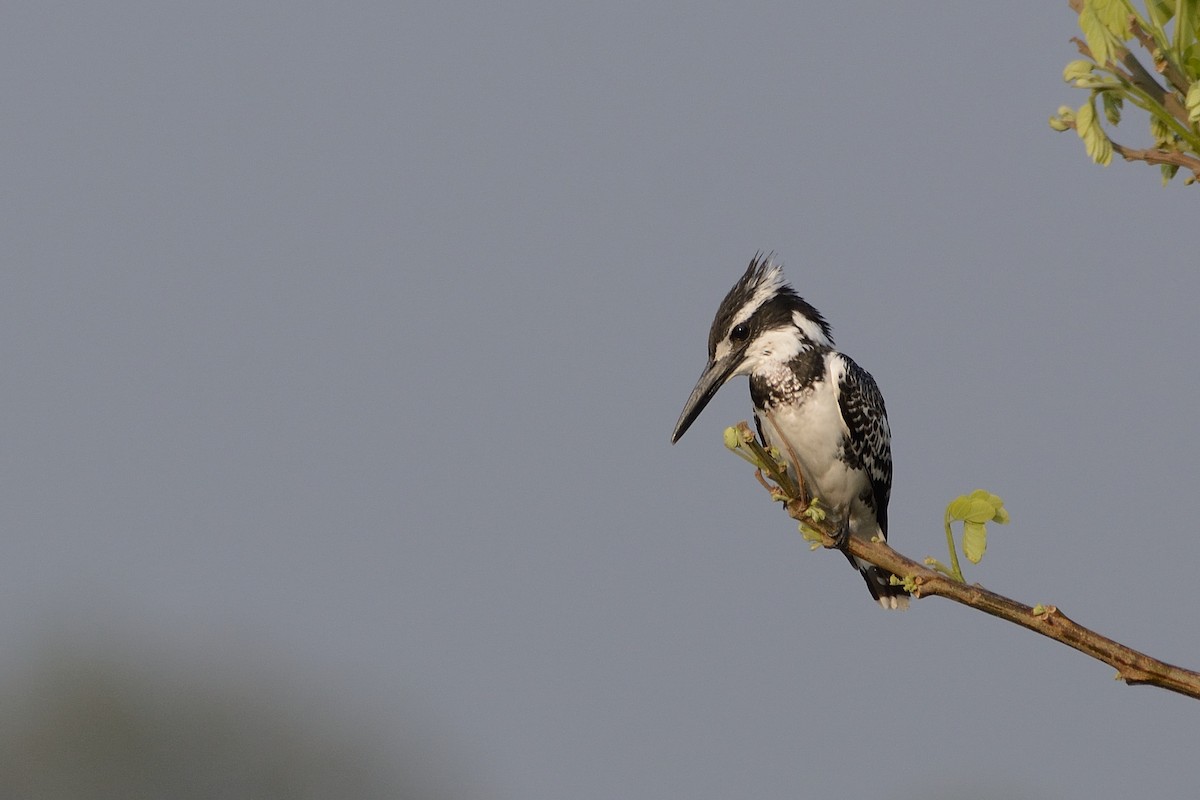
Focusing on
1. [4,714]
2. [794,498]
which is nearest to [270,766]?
[4,714]

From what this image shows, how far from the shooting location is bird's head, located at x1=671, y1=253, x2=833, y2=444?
22.7ft

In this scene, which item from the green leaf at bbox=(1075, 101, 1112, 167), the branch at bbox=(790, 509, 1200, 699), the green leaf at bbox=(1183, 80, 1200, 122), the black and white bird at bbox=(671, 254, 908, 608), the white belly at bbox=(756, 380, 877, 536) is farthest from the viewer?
the white belly at bbox=(756, 380, 877, 536)

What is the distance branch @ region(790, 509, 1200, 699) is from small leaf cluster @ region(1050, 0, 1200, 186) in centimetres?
84

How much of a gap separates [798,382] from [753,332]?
32 centimetres

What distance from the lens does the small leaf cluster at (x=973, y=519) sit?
3.03 m

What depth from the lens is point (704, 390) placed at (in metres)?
6.85

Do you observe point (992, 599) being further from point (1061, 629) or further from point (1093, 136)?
point (1093, 136)

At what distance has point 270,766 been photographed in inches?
1793

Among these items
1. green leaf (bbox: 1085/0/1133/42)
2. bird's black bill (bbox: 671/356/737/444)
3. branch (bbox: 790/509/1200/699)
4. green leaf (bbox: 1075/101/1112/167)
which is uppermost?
bird's black bill (bbox: 671/356/737/444)

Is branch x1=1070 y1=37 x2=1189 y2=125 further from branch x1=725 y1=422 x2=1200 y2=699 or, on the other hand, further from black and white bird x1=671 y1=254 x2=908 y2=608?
black and white bird x1=671 y1=254 x2=908 y2=608

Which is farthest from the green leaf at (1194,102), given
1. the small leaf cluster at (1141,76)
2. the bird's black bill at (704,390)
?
the bird's black bill at (704,390)

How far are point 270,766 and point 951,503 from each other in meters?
45.1

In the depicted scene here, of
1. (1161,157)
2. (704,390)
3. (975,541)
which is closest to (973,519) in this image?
(975,541)

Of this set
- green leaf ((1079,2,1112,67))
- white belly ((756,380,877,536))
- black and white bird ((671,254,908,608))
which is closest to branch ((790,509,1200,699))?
green leaf ((1079,2,1112,67))
